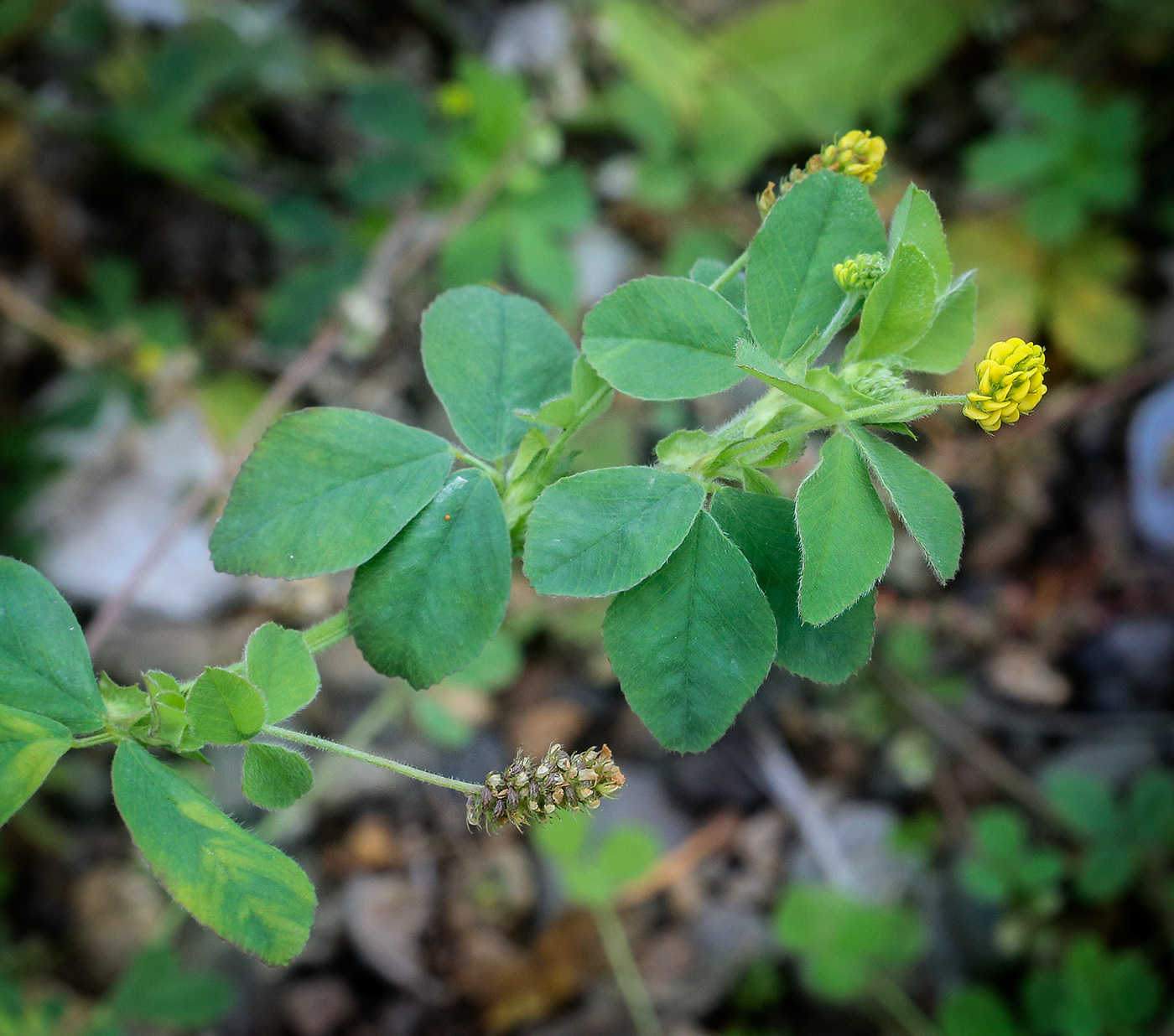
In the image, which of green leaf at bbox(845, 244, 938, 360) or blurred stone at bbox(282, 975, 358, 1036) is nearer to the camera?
green leaf at bbox(845, 244, 938, 360)

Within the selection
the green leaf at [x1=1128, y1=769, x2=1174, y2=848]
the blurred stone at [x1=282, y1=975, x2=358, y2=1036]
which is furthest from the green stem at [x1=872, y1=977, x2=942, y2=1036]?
the blurred stone at [x1=282, y1=975, x2=358, y2=1036]

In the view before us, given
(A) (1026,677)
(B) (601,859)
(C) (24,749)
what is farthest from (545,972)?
(C) (24,749)

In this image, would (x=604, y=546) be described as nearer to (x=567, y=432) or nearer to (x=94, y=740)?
(x=567, y=432)

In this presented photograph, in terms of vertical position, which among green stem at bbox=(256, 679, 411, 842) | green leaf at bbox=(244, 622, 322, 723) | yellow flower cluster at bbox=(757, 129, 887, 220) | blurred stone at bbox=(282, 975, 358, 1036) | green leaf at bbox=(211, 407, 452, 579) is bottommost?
blurred stone at bbox=(282, 975, 358, 1036)

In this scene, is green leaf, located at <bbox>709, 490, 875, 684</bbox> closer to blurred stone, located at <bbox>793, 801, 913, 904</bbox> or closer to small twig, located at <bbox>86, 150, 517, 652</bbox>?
small twig, located at <bbox>86, 150, 517, 652</bbox>

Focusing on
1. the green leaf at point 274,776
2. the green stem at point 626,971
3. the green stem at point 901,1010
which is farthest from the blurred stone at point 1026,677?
the green leaf at point 274,776

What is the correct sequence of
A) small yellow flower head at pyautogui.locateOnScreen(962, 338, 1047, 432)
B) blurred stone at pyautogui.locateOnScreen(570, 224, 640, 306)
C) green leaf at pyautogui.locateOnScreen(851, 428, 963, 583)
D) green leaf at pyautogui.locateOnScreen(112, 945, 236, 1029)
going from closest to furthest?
1. small yellow flower head at pyautogui.locateOnScreen(962, 338, 1047, 432)
2. green leaf at pyautogui.locateOnScreen(851, 428, 963, 583)
3. green leaf at pyautogui.locateOnScreen(112, 945, 236, 1029)
4. blurred stone at pyautogui.locateOnScreen(570, 224, 640, 306)
